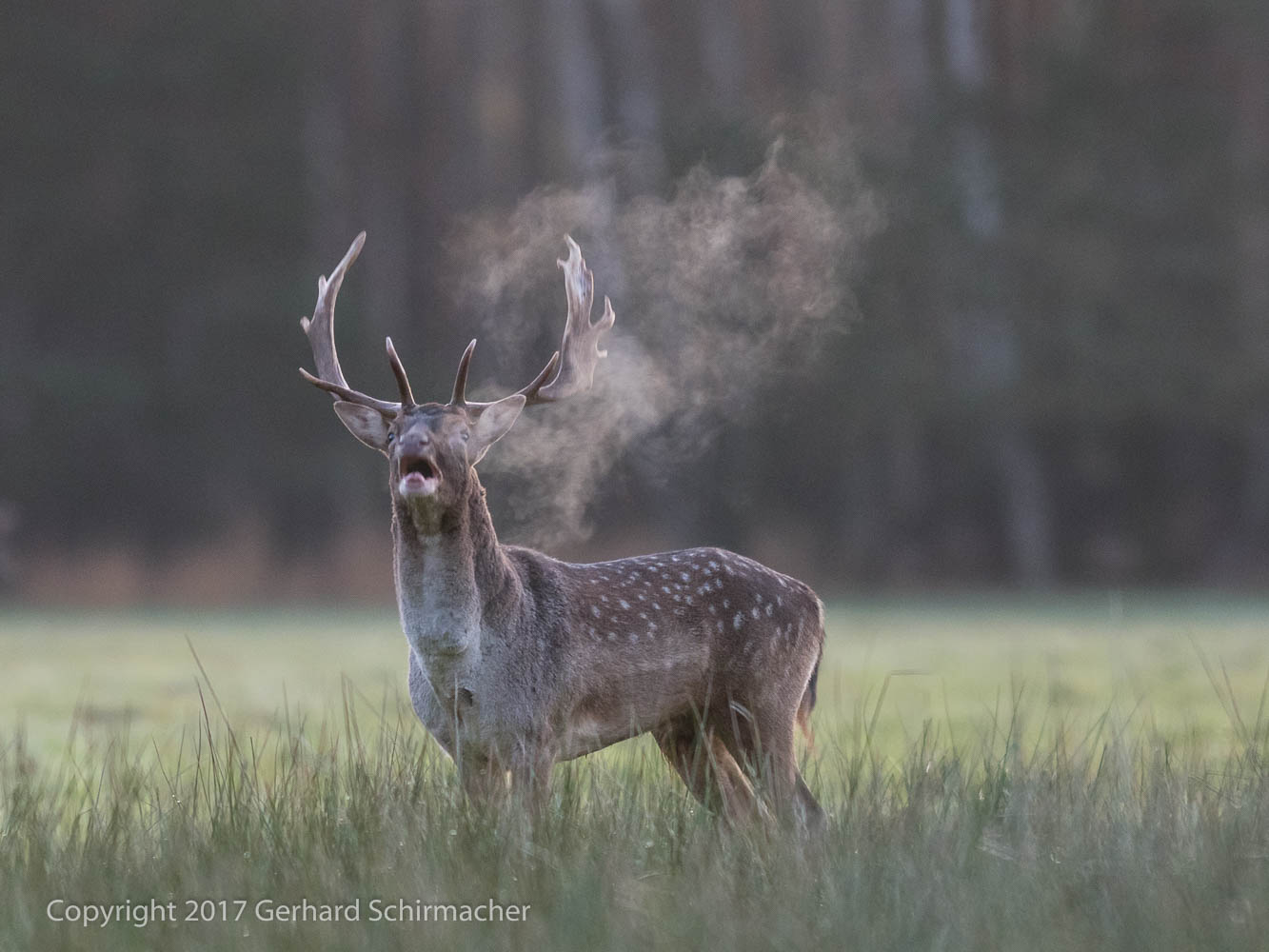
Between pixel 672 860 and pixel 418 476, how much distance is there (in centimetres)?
123

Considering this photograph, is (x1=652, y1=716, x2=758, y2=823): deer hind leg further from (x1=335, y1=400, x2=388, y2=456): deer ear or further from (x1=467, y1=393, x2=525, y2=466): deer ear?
(x1=335, y1=400, x2=388, y2=456): deer ear

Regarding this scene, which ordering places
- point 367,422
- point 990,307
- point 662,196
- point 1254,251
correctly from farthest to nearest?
point 1254,251
point 990,307
point 662,196
point 367,422

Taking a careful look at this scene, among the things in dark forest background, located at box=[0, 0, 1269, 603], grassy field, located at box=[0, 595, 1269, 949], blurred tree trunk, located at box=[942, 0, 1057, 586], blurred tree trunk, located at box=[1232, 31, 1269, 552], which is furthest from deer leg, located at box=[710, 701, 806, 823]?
blurred tree trunk, located at box=[1232, 31, 1269, 552]

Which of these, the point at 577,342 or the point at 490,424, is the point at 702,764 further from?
the point at 577,342

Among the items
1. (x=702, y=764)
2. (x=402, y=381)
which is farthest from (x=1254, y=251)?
(x=402, y=381)

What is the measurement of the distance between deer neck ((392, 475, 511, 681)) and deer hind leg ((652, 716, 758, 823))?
2.47 ft

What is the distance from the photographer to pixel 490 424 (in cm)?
520

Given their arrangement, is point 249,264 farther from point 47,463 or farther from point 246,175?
point 47,463

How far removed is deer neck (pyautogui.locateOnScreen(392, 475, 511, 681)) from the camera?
16.5 ft

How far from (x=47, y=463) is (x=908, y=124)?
1428 centimetres

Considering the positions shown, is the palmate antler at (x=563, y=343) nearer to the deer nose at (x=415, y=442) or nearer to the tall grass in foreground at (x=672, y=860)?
the deer nose at (x=415, y=442)

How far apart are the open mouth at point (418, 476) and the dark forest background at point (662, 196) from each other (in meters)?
20.2

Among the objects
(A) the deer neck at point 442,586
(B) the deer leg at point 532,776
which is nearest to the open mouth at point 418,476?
(A) the deer neck at point 442,586

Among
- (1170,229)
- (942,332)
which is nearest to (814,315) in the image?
(942,332)
